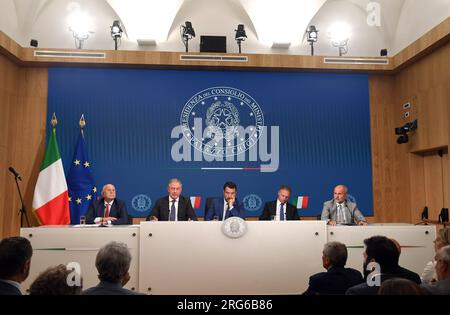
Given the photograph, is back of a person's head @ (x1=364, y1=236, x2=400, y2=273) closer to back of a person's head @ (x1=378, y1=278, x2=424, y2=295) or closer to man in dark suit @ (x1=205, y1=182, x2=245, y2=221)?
back of a person's head @ (x1=378, y1=278, x2=424, y2=295)

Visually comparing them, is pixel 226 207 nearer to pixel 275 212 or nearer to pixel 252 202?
pixel 275 212

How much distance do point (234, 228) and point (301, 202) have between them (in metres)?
3.14

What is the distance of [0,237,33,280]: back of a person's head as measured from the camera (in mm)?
1798

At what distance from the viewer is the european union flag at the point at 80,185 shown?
5.77m

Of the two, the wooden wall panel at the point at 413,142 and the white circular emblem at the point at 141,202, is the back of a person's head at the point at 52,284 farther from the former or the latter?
the wooden wall panel at the point at 413,142

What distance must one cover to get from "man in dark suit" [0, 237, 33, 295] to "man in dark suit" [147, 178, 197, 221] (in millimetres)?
2912

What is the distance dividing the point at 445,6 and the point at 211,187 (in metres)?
4.42

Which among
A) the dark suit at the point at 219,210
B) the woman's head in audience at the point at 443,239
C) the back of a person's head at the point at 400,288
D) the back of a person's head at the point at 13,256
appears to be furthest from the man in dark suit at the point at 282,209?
the back of a person's head at the point at 400,288

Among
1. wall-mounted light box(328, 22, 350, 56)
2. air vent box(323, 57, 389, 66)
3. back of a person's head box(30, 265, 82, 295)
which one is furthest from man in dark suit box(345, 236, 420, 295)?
wall-mounted light box(328, 22, 350, 56)

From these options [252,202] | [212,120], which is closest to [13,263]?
[252,202]
